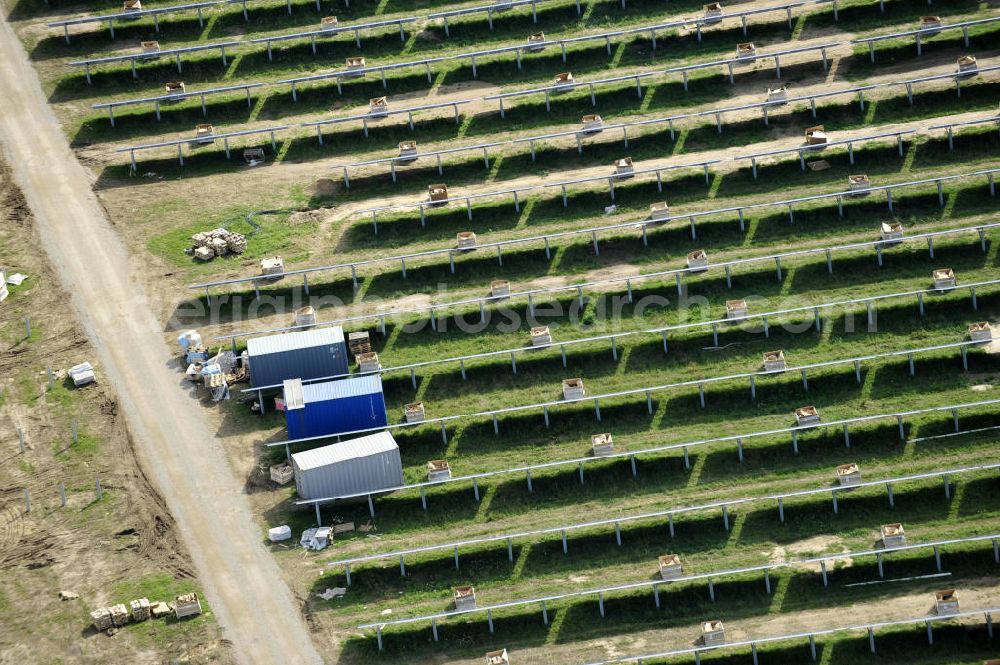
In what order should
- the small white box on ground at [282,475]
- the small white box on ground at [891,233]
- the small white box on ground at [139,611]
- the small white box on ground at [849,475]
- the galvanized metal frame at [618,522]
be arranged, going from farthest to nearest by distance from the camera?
the small white box on ground at [891,233] → the small white box on ground at [282,475] → the small white box on ground at [849,475] → the galvanized metal frame at [618,522] → the small white box on ground at [139,611]

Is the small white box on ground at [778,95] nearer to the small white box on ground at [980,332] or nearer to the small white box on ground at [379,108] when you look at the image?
the small white box on ground at [980,332]

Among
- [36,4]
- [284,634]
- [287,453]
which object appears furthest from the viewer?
[36,4]

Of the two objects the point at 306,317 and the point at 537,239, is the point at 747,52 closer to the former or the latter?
the point at 537,239

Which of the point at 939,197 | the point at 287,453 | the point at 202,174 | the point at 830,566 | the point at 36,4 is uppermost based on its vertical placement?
the point at 36,4

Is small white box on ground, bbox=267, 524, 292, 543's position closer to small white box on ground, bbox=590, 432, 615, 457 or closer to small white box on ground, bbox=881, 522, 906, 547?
small white box on ground, bbox=590, 432, 615, 457

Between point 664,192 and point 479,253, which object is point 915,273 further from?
point 479,253

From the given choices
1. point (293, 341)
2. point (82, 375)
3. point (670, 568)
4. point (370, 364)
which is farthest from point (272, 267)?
point (670, 568)

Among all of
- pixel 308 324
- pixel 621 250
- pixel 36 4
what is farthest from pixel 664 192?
pixel 36 4

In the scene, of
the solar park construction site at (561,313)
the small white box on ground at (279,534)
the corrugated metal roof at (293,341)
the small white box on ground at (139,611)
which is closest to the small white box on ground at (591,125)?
the solar park construction site at (561,313)

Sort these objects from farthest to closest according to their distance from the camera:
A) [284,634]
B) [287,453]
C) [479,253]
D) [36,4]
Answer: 1. [36,4]
2. [479,253]
3. [287,453]
4. [284,634]
